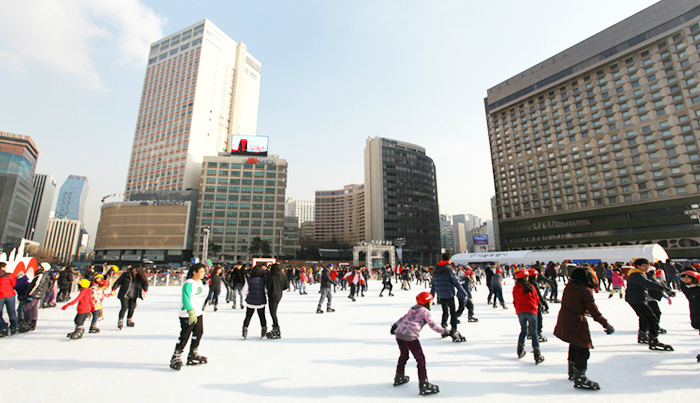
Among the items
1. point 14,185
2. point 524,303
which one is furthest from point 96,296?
point 14,185

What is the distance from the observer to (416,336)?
165 inches

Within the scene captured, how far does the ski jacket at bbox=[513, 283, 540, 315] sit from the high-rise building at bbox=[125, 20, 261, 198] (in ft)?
345

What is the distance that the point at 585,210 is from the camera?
6712 cm

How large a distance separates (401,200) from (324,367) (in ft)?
336

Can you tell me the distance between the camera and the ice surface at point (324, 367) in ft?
13.4

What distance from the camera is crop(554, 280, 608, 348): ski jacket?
4.21 m

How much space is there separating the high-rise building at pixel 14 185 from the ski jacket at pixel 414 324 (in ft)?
376

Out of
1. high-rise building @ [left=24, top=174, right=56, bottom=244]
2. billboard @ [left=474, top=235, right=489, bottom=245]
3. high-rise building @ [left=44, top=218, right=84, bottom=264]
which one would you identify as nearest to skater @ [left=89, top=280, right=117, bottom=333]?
billboard @ [left=474, top=235, right=489, bottom=245]

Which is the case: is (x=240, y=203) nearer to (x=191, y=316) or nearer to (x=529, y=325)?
(x=191, y=316)

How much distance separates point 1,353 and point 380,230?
3802 inches

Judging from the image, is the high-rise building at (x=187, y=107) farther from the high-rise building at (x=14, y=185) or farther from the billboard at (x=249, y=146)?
the high-rise building at (x=14, y=185)

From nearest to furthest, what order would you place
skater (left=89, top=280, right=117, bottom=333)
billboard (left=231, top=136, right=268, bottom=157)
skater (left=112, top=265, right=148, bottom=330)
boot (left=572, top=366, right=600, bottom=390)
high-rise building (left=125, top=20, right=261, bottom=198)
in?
boot (left=572, top=366, right=600, bottom=390) < skater (left=89, top=280, right=117, bottom=333) < skater (left=112, top=265, right=148, bottom=330) < billboard (left=231, top=136, right=268, bottom=157) < high-rise building (left=125, top=20, right=261, bottom=198)

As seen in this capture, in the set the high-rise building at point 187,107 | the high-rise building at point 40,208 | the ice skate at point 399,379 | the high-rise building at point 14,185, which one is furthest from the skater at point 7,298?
the high-rise building at point 40,208

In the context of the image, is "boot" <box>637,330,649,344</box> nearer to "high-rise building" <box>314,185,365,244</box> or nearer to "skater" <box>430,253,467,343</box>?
"skater" <box>430,253,467,343</box>
